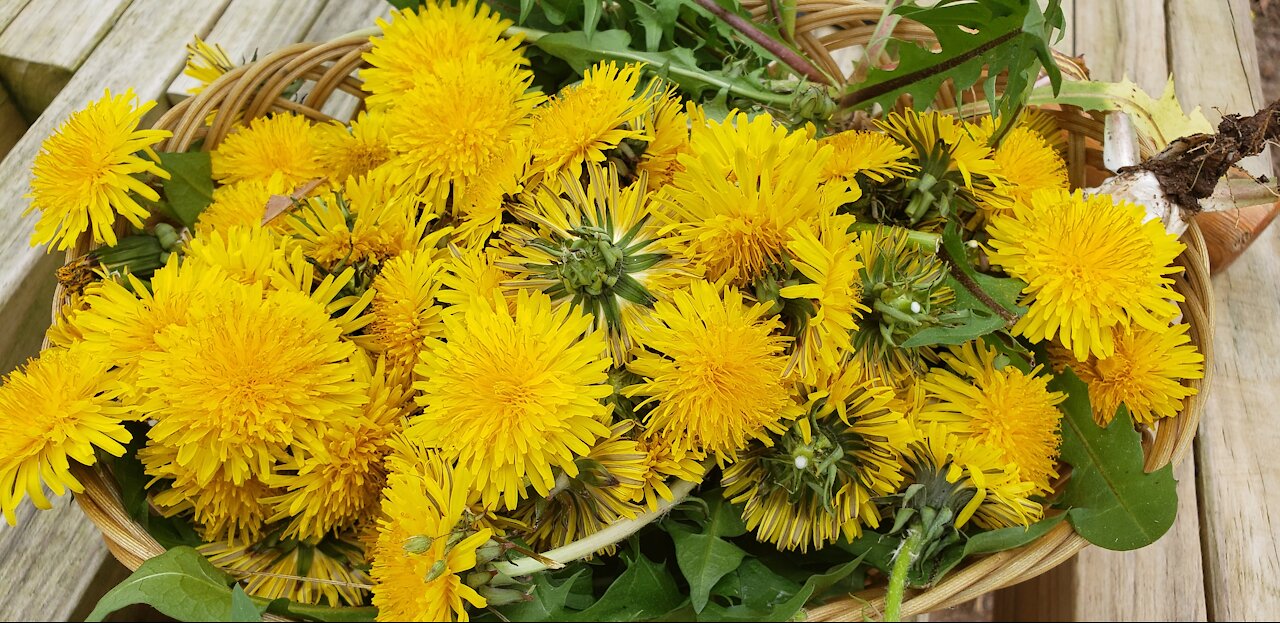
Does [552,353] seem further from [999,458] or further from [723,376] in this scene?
[999,458]

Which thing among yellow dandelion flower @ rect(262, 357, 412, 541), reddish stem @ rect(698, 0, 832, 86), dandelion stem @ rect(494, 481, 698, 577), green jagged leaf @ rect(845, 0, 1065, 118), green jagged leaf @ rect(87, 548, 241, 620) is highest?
green jagged leaf @ rect(845, 0, 1065, 118)

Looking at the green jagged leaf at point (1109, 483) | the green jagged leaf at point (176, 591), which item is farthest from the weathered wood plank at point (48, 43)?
the green jagged leaf at point (1109, 483)

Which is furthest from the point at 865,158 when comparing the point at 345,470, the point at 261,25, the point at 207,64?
the point at 261,25

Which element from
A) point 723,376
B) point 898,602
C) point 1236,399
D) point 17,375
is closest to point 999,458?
point 898,602

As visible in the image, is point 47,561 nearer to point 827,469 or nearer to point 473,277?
point 473,277

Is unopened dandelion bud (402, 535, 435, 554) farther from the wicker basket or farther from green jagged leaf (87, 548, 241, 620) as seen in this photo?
the wicker basket

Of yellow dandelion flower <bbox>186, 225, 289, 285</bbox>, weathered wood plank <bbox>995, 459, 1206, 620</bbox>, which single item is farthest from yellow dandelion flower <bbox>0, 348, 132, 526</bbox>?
weathered wood plank <bbox>995, 459, 1206, 620</bbox>
